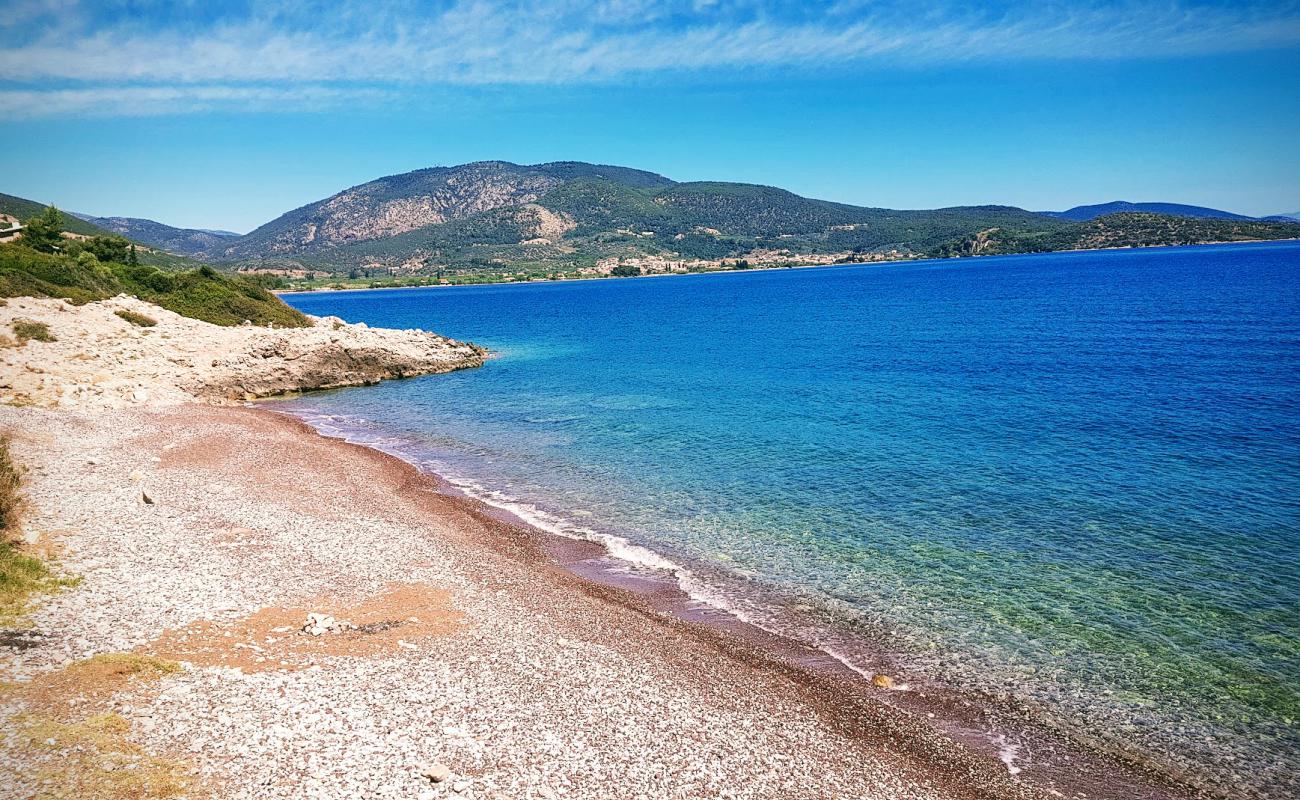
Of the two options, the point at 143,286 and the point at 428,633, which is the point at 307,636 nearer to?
the point at 428,633

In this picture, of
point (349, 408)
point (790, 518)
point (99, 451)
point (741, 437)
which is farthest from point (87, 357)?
point (790, 518)

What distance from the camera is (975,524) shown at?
19375mm

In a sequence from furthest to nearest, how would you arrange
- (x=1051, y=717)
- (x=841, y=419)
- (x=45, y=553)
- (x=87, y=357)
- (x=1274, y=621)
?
(x=87, y=357) → (x=841, y=419) → (x=45, y=553) → (x=1274, y=621) → (x=1051, y=717)

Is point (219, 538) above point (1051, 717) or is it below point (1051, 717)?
above

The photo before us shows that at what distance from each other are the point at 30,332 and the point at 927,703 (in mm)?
46665

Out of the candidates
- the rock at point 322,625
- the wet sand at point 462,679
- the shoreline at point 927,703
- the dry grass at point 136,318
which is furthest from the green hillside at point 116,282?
the shoreline at point 927,703

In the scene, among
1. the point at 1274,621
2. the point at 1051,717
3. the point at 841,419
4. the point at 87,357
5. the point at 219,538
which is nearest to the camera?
the point at 1051,717

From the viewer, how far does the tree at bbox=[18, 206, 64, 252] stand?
57.4m

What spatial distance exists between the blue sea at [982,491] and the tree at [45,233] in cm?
3403

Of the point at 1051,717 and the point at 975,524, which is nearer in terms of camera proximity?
the point at 1051,717

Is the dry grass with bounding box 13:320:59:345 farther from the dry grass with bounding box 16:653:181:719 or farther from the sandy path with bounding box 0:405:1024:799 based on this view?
the dry grass with bounding box 16:653:181:719

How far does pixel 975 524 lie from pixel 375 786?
1663cm

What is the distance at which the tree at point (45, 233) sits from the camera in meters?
57.4

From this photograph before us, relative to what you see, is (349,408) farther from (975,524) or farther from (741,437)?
(975,524)
